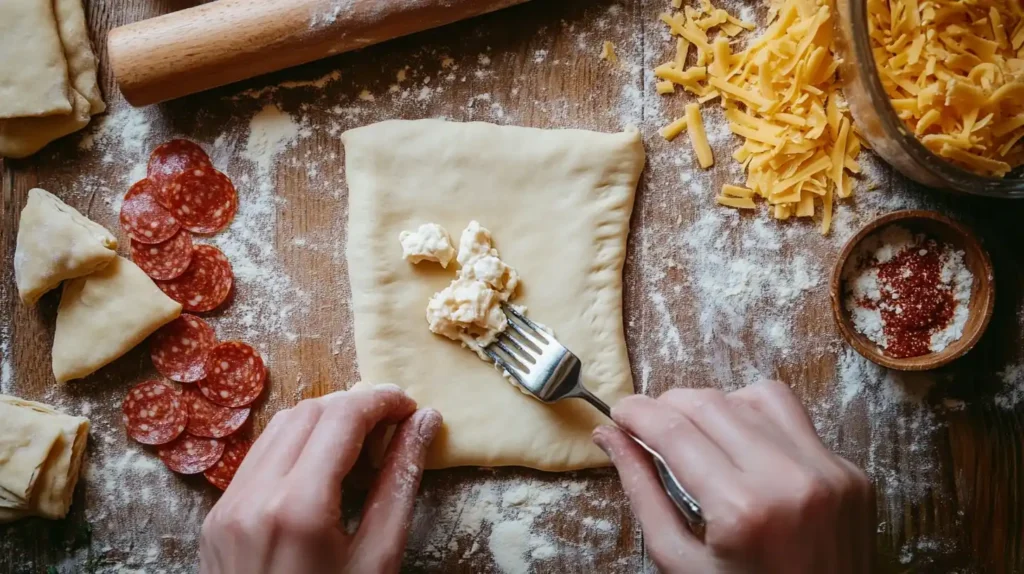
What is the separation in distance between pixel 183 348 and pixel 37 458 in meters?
0.34

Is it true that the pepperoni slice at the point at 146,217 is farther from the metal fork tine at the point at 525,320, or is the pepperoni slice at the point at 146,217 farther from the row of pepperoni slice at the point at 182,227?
the metal fork tine at the point at 525,320

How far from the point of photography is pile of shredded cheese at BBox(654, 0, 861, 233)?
4.74 ft

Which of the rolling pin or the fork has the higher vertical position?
the rolling pin

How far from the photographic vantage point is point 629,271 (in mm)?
1532

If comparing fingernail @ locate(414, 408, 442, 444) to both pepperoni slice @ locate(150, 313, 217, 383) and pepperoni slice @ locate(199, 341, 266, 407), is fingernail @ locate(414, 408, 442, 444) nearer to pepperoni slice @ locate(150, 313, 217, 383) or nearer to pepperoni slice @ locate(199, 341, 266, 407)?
pepperoni slice @ locate(199, 341, 266, 407)

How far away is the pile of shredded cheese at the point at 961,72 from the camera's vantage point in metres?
1.31

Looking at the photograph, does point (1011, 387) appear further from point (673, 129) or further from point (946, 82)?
point (673, 129)

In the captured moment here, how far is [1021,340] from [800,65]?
75 cm

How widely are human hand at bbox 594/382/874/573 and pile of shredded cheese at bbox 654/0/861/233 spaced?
434 millimetres

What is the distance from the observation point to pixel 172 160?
153 centimetres

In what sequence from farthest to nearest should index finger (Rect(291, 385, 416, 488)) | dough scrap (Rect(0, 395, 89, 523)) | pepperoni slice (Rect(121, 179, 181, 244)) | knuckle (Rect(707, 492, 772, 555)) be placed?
1. pepperoni slice (Rect(121, 179, 181, 244))
2. dough scrap (Rect(0, 395, 89, 523))
3. index finger (Rect(291, 385, 416, 488))
4. knuckle (Rect(707, 492, 772, 555))

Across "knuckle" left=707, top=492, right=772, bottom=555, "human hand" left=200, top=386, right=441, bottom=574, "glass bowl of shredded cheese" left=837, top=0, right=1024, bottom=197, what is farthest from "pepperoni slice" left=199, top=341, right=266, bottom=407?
"glass bowl of shredded cheese" left=837, top=0, right=1024, bottom=197

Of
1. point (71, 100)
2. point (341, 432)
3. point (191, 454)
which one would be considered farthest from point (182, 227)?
point (341, 432)

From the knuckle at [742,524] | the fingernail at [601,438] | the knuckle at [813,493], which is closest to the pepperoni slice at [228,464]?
the fingernail at [601,438]
